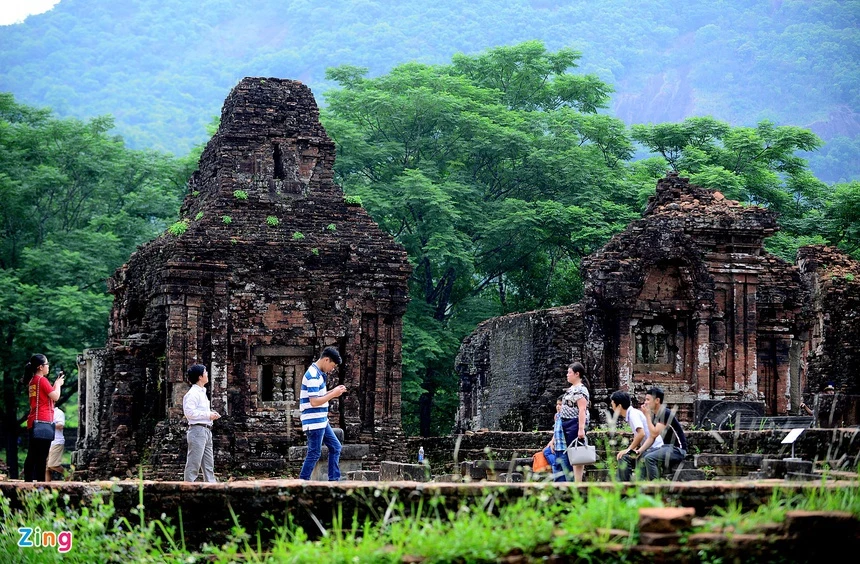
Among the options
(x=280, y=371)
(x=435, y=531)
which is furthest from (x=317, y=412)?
(x=280, y=371)

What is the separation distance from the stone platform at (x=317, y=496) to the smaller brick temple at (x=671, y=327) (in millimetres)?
16621

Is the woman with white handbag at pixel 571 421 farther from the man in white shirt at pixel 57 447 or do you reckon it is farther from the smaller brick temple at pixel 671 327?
the smaller brick temple at pixel 671 327

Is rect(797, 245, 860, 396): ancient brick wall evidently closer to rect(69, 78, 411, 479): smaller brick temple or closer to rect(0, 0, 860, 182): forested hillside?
rect(69, 78, 411, 479): smaller brick temple

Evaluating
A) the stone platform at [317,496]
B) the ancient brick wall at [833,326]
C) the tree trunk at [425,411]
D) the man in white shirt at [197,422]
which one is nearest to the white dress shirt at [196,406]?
the man in white shirt at [197,422]

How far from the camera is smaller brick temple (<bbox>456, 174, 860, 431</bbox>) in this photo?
94.4 ft

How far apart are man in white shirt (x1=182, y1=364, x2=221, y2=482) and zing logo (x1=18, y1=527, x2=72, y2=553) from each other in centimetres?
434

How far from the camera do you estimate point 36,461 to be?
641 inches

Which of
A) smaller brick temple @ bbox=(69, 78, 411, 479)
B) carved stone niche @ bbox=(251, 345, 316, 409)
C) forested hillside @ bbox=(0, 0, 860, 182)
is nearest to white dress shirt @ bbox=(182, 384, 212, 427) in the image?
smaller brick temple @ bbox=(69, 78, 411, 479)

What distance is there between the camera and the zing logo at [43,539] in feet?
39.9

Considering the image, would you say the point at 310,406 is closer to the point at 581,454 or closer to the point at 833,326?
the point at 581,454

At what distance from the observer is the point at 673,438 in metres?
15.1

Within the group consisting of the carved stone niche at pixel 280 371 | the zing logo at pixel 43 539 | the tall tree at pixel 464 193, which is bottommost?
the zing logo at pixel 43 539

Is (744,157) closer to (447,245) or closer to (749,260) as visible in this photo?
(447,245)

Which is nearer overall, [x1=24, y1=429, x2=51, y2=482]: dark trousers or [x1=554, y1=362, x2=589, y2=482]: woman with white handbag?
[x1=554, y1=362, x2=589, y2=482]: woman with white handbag
